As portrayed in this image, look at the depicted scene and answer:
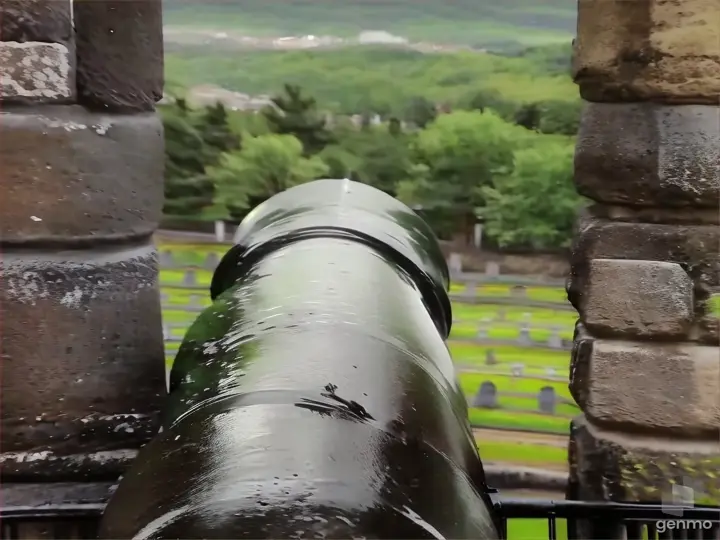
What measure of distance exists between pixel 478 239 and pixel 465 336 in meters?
0.33

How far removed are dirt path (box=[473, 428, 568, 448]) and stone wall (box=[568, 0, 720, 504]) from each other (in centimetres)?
77

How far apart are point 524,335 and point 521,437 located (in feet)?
1.07

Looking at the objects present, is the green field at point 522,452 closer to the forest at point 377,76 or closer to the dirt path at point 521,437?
the dirt path at point 521,437

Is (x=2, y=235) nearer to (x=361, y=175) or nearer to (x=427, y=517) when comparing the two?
(x=427, y=517)

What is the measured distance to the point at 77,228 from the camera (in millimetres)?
1368

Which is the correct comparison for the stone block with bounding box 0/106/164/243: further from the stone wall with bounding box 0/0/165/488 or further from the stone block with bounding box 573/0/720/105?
the stone block with bounding box 573/0/720/105

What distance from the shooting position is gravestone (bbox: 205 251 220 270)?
251cm

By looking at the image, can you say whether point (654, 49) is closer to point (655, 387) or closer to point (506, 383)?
point (655, 387)

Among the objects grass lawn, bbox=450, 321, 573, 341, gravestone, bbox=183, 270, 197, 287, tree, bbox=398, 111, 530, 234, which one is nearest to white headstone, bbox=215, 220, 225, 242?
gravestone, bbox=183, 270, 197, 287

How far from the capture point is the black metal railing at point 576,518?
4.43 ft

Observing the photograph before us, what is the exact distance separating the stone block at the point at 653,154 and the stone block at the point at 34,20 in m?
1.05

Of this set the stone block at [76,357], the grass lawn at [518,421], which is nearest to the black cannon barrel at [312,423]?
the stone block at [76,357]

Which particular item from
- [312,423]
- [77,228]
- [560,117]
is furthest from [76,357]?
[560,117]

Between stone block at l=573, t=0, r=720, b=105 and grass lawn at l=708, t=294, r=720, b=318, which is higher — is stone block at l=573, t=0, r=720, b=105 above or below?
above
